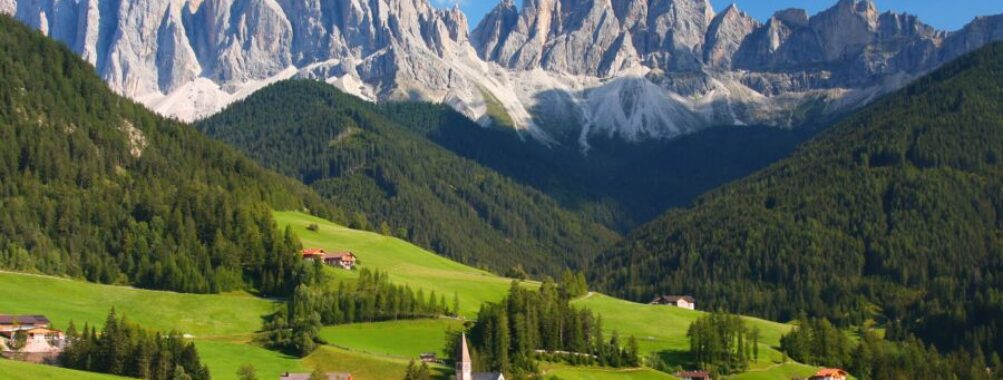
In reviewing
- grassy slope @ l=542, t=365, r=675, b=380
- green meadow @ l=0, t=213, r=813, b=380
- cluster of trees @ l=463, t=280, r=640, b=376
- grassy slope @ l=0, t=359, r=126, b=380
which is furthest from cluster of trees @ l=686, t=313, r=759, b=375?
grassy slope @ l=0, t=359, r=126, b=380

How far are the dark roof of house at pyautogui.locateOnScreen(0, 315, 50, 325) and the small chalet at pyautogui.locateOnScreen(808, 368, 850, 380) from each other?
91.8 metres

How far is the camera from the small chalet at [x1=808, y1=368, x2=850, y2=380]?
567ft

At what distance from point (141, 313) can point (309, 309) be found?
802 inches

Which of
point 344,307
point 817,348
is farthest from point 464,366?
point 817,348

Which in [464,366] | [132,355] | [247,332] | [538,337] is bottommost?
[132,355]

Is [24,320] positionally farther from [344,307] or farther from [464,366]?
[464,366]

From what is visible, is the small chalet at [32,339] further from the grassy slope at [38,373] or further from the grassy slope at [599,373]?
the grassy slope at [599,373]

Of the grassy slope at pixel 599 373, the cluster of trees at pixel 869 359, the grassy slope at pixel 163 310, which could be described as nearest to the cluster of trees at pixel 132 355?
the grassy slope at pixel 163 310

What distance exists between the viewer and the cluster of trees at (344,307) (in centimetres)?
16262

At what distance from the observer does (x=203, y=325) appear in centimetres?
16838

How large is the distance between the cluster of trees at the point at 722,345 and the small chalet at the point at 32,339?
77628mm

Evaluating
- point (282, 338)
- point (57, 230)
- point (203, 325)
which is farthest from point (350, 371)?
point (57, 230)

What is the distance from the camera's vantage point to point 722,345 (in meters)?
178

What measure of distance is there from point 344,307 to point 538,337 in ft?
89.7
